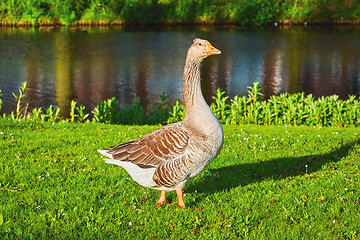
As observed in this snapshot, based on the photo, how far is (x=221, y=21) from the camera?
58.7 m

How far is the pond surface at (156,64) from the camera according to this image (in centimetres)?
2461

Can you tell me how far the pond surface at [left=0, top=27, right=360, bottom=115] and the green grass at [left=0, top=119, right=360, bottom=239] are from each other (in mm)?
11774

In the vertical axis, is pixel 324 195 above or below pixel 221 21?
Result: below

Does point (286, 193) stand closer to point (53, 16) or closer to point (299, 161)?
point (299, 161)

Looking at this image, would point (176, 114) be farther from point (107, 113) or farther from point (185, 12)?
point (185, 12)

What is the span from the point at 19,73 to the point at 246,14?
123ft

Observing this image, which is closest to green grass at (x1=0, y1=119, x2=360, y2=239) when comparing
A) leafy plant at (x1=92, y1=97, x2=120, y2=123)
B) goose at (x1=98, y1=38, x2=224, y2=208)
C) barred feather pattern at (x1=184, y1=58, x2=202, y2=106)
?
goose at (x1=98, y1=38, x2=224, y2=208)

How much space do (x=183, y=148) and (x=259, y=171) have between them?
2.65m

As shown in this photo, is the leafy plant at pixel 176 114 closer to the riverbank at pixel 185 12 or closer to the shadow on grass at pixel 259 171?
the shadow on grass at pixel 259 171

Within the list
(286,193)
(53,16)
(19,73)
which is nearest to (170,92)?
(19,73)

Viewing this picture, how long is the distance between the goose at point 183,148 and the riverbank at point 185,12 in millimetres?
49715

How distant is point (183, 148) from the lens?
646 cm

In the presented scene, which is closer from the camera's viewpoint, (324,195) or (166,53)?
(324,195)

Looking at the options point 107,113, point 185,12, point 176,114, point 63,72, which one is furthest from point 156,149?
point 185,12
